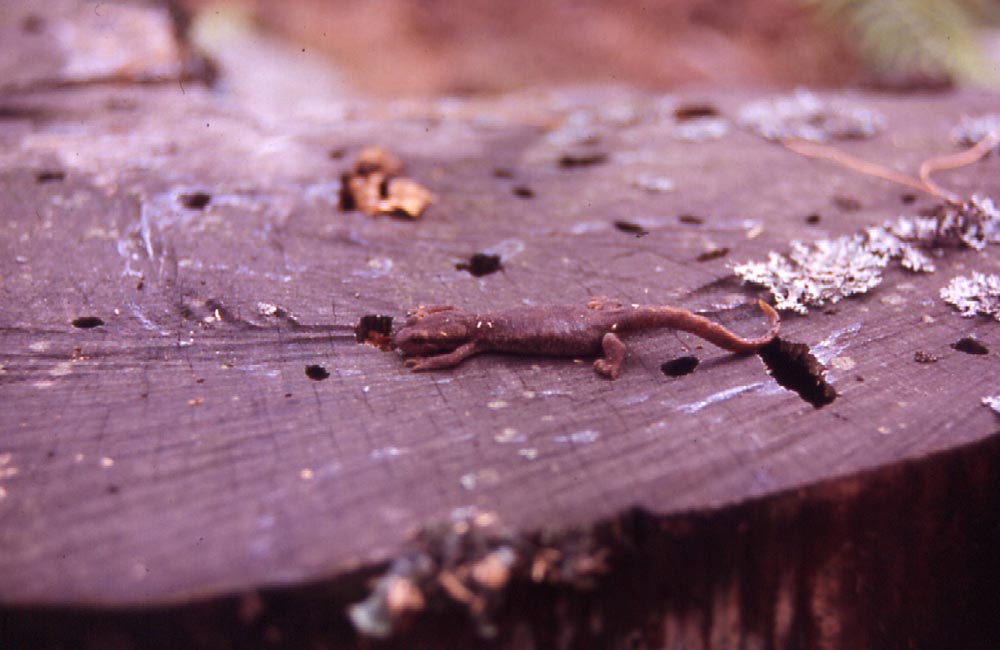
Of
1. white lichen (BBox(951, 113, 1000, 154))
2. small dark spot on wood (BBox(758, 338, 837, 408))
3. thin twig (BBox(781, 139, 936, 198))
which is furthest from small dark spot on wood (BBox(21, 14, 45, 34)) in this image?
white lichen (BBox(951, 113, 1000, 154))

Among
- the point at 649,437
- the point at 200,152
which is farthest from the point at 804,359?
the point at 200,152

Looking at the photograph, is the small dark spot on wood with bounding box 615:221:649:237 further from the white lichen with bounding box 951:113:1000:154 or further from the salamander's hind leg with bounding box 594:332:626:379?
the white lichen with bounding box 951:113:1000:154

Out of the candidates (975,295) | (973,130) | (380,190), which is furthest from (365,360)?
(973,130)

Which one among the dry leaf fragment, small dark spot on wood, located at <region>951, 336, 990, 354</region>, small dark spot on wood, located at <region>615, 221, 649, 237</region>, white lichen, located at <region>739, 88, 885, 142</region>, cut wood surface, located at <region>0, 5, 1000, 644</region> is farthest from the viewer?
white lichen, located at <region>739, 88, 885, 142</region>

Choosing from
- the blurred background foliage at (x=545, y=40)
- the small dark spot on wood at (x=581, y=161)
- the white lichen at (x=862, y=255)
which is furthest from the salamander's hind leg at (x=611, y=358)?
the blurred background foliage at (x=545, y=40)

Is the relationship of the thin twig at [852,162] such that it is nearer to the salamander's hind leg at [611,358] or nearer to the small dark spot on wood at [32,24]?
the salamander's hind leg at [611,358]

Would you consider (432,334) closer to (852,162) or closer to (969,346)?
(969,346)
